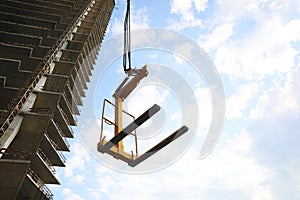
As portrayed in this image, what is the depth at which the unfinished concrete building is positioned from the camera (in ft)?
35.7

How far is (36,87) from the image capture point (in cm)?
1383

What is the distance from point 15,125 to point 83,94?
44.6ft

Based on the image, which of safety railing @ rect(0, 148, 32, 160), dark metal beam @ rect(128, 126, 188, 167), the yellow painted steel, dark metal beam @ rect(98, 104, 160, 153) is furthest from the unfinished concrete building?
dark metal beam @ rect(128, 126, 188, 167)

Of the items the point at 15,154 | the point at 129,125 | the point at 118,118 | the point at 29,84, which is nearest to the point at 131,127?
the point at 129,125

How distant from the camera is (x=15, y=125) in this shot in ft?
36.4

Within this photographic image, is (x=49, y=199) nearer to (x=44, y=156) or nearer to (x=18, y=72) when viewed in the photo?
(x=44, y=156)

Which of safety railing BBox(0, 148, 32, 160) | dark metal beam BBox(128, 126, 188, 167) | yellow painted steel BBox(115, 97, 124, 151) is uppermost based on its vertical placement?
yellow painted steel BBox(115, 97, 124, 151)

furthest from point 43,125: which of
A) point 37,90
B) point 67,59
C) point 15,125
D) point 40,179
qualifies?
point 67,59

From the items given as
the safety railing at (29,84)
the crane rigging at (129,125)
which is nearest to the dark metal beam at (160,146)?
the crane rigging at (129,125)

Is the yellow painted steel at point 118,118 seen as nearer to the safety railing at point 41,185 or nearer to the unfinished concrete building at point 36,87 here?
the unfinished concrete building at point 36,87

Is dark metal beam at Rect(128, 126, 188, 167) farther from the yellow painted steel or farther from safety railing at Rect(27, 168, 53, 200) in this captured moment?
safety railing at Rect(27, 168, 53, 200)

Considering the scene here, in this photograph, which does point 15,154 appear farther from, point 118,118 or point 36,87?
point 36,87

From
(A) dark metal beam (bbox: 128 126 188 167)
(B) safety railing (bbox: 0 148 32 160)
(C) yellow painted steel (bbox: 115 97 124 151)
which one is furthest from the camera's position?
(C) yellow painted steel (bbox: 115 97 124 151)

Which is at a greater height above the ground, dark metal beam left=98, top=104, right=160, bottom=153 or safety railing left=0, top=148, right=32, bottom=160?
dark metal beam left=98, top=104, right=160, bottom=153
